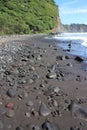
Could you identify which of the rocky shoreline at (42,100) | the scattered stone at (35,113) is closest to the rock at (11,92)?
the rocky shoreline at (42,100)

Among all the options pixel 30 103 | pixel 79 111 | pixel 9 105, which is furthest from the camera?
pixel 30 103

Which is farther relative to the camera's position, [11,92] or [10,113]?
[11,92]

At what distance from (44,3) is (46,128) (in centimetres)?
8992

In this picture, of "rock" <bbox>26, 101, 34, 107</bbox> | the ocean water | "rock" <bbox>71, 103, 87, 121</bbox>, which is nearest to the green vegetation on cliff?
the ocean water

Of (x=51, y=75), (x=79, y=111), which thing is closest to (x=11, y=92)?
(x=79, y=111)

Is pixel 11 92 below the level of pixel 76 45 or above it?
above

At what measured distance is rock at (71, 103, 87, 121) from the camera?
23.3 feet

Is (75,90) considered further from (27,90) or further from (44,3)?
(44,3)

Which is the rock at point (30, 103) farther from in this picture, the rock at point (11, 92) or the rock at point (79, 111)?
the rock at point (79, 111)

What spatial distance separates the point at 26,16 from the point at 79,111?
71.9 m

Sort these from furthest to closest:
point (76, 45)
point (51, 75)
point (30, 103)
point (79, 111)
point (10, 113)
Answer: point (76, 45) < point (51, 75) < point (30, 103) < point (79, 111) < point (10, 113)

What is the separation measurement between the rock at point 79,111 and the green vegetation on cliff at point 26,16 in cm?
4950

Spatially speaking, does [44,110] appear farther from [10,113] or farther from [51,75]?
[51,75]

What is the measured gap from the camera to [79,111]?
7.32 m
